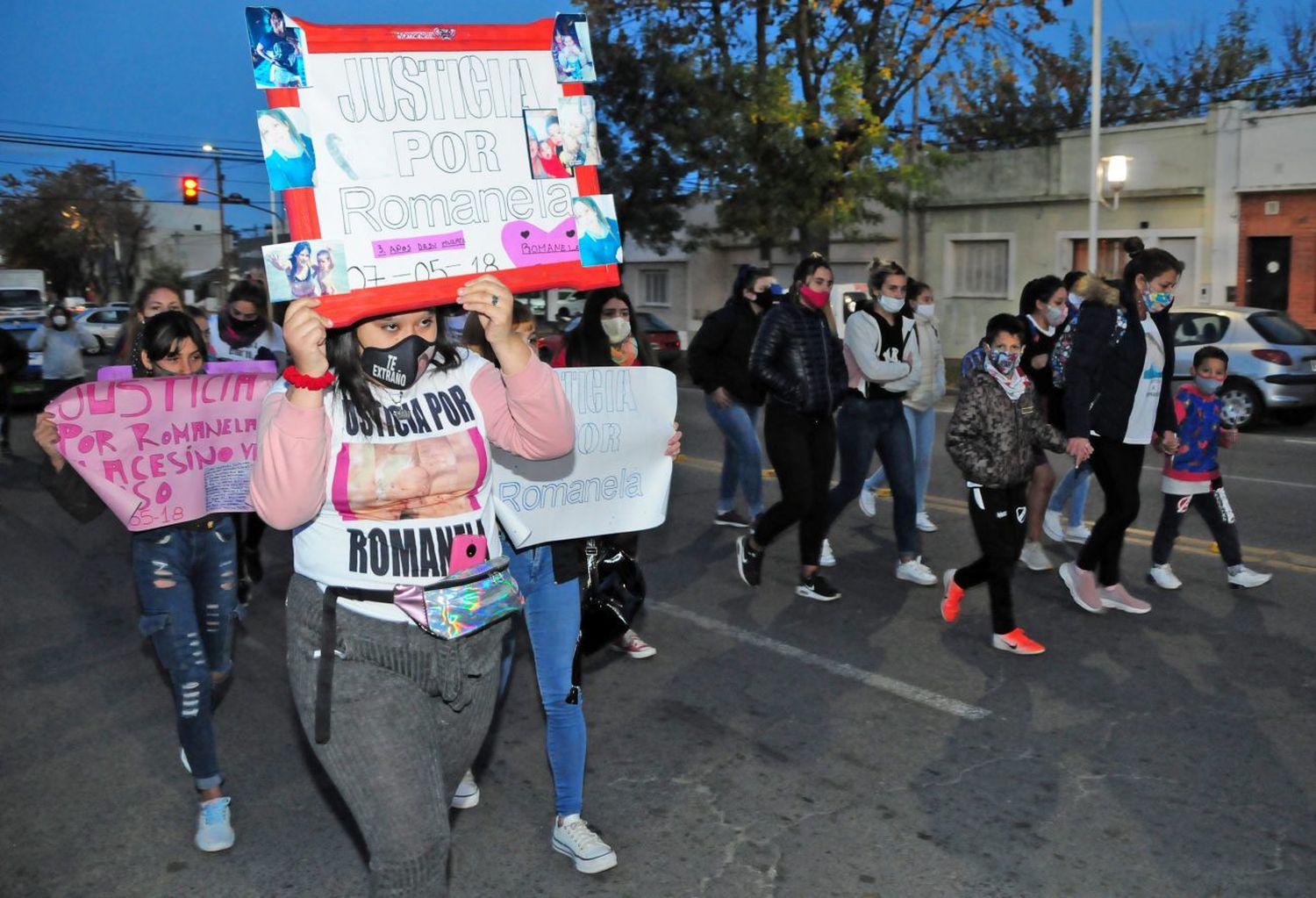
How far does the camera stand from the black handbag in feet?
13.4

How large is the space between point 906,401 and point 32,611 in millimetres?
5843

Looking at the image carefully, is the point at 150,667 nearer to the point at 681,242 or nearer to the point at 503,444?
the point at 503,444

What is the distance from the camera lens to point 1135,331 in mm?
6160

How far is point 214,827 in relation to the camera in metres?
4.12

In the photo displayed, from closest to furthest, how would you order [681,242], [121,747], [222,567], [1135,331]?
[222,567]
[121,747]
[1135,331]
[681,242]

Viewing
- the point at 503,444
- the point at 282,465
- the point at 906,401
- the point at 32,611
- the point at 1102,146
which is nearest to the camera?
the point at 282,465

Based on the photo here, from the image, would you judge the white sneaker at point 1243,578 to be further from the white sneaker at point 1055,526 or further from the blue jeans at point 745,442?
the blue jeans at point 745,442

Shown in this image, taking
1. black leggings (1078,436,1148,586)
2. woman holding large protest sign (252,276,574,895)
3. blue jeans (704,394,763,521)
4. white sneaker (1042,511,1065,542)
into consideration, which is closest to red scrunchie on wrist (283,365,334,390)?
woman holding large protest sign (252,276,574,895)

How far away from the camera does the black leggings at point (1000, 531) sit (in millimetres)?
5805

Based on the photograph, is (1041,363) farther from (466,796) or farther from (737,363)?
(466,796)

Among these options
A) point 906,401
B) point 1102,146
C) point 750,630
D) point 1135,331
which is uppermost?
point 1102,146

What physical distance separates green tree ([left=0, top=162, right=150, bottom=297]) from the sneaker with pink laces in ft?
230

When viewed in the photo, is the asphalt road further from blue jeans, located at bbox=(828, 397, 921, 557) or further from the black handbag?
the black handbag

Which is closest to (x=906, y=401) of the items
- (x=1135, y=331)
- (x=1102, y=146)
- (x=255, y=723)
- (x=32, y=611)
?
(x=1135, y=331)
